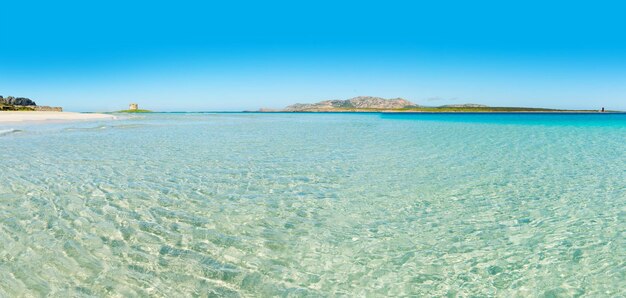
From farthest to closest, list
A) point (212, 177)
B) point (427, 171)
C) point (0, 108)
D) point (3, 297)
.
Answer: point (0, 108) → point (427, 171) → point (212, 177) → point (3, 297)

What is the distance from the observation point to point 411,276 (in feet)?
14.9

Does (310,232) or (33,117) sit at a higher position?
(33,117)

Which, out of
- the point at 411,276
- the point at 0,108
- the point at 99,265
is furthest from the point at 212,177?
Result: the point at 0,108

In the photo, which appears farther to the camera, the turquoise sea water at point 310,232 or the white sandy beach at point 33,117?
the white sandy beach at point 33,117

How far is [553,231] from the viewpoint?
604 centimetres

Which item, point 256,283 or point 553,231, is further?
point 553,231

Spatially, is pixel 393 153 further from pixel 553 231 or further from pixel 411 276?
pixel 411 276

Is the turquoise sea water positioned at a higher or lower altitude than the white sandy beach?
lower

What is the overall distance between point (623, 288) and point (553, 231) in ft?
6.16

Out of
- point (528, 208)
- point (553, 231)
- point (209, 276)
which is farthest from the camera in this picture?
point (528, 208)

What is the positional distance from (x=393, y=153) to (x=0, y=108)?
89579mm

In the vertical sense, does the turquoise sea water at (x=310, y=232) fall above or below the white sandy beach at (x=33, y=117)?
below

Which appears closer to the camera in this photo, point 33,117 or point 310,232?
point 310,232

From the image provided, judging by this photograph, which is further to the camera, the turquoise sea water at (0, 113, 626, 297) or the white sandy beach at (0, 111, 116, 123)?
the white sandy beach at (0, 111, 116, 123)
